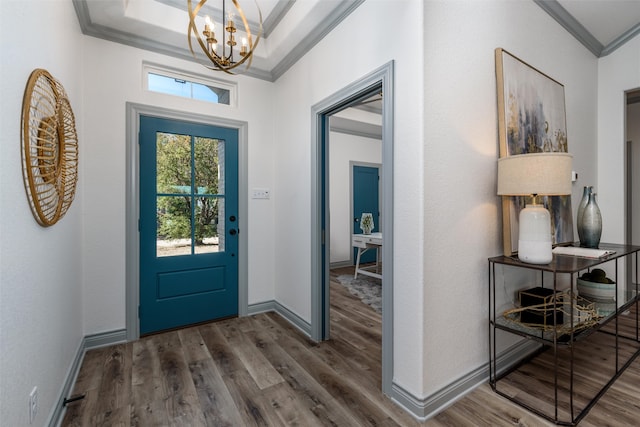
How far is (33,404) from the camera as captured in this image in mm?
1322

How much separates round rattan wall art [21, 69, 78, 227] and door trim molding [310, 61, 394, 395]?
1.73m

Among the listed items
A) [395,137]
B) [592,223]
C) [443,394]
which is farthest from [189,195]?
[592,223]

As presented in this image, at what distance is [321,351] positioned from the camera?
2502mm

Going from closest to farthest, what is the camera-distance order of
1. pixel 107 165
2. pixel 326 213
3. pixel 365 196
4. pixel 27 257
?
pixel 27 257 → pixel 107 165 → pixel 326 213 → pixel 365 196

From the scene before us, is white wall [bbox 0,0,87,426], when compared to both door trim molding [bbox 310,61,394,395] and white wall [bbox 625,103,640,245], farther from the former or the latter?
white wall [bbox 625,103,640,245]

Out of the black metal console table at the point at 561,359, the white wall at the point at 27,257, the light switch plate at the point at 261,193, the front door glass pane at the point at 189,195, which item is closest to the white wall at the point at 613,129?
the black metal console table at the point at 561,359

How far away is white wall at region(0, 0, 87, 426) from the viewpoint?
1075 mm

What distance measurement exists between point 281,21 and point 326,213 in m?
1.81

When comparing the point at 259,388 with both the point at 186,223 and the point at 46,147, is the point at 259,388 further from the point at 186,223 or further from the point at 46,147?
the point at 46,147

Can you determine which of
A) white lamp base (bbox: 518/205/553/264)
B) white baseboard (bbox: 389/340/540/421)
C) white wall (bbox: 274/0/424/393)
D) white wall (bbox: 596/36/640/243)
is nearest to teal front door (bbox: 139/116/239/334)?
white wall (bbox: 274/0/424/393)

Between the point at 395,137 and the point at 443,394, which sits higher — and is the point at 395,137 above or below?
above

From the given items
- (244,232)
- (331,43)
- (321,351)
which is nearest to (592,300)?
(321,351)

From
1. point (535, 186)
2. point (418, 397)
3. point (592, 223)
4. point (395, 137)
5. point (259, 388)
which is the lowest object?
point (259, 388)

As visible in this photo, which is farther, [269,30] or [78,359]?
[269,30]
